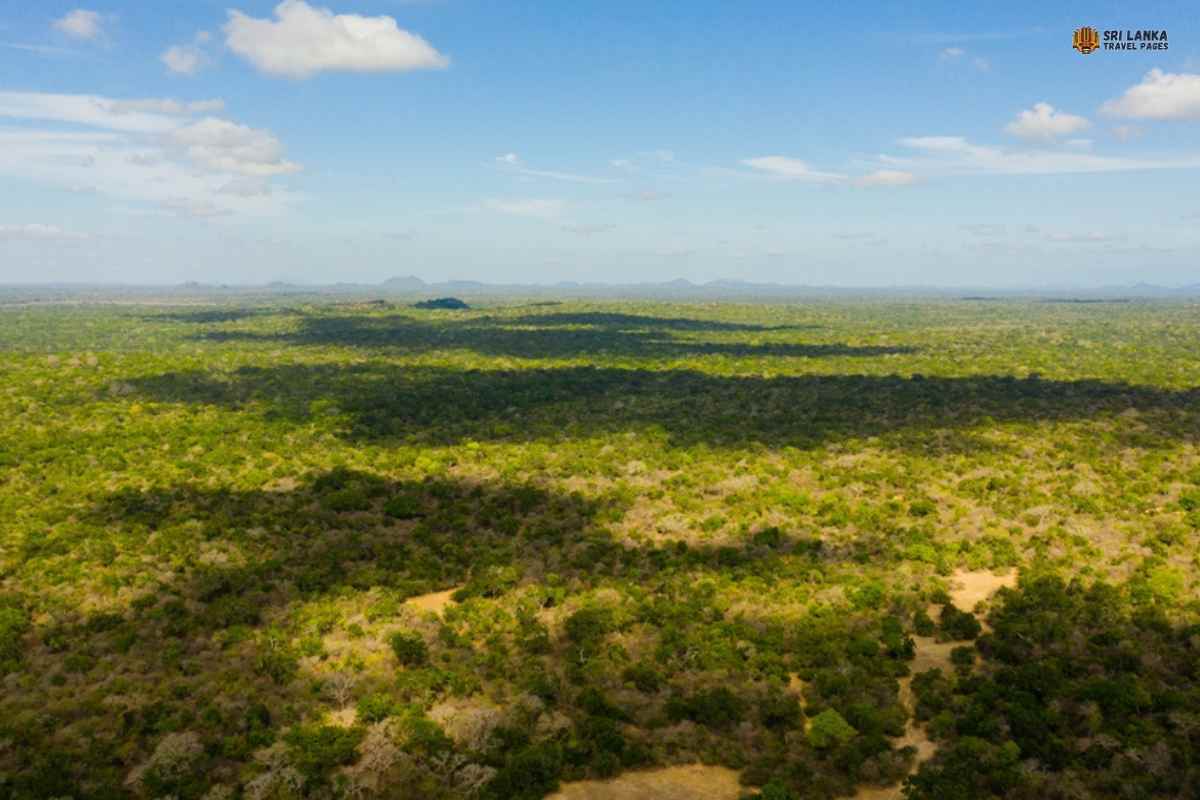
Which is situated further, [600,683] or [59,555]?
[59,555]

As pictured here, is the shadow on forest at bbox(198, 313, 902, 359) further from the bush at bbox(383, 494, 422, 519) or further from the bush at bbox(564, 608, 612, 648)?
the bush at bbox(564, 608, 612, 648)

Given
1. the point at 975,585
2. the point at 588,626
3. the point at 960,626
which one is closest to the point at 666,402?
the point at 975,585

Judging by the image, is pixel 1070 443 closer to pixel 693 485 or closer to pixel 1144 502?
pixel 1144 502

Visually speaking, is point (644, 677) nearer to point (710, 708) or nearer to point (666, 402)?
point (710, 708)

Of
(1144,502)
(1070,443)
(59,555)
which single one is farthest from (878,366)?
(59,555)

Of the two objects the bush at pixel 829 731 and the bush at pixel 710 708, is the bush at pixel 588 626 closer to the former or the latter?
the bush at pixel 710 708

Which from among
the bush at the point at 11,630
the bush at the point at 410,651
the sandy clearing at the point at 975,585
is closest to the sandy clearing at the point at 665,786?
the bush at the point at 410,651

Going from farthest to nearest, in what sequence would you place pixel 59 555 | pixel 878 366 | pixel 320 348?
pixel 320 348 → pixel 878 366 → pixel 59 555
